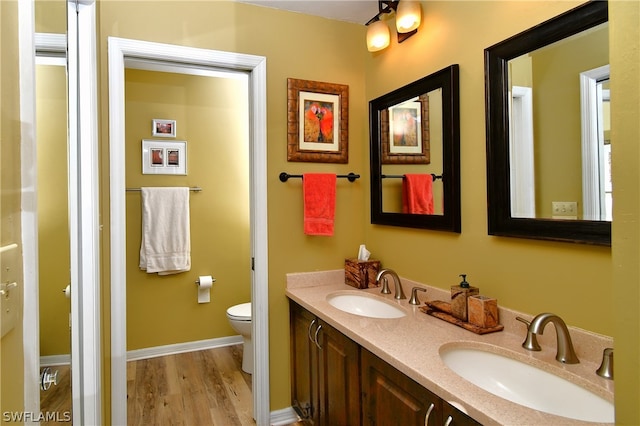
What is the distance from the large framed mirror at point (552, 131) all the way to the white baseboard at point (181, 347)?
274 cm

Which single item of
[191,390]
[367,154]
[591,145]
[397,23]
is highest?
[397,23]

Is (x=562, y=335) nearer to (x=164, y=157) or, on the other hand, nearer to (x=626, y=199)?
(x=626, y=199)

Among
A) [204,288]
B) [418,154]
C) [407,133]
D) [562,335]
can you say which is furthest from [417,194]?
[204,288]

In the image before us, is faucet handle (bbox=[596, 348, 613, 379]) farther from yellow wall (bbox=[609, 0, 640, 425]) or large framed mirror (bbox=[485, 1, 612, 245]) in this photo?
yellow wall (bbox=[609, 0, 640, 425])

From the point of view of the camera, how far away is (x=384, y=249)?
2256mm

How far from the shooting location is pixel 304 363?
81.2 inches

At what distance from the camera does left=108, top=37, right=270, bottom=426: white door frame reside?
6.07 ft

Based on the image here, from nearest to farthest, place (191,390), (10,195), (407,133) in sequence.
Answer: (10,195), (407,133), (191,390)

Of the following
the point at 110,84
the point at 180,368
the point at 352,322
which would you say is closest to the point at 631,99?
the point at 352,322

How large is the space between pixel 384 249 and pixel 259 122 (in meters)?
1.05

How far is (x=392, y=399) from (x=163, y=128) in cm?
289

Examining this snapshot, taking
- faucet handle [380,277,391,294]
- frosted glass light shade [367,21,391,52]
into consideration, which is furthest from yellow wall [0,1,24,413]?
frosted glass light shade [367,21,391,52]

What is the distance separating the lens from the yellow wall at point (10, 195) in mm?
565

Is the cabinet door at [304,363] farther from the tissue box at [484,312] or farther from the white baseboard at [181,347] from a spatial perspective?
the white baseboard at [181,347]
